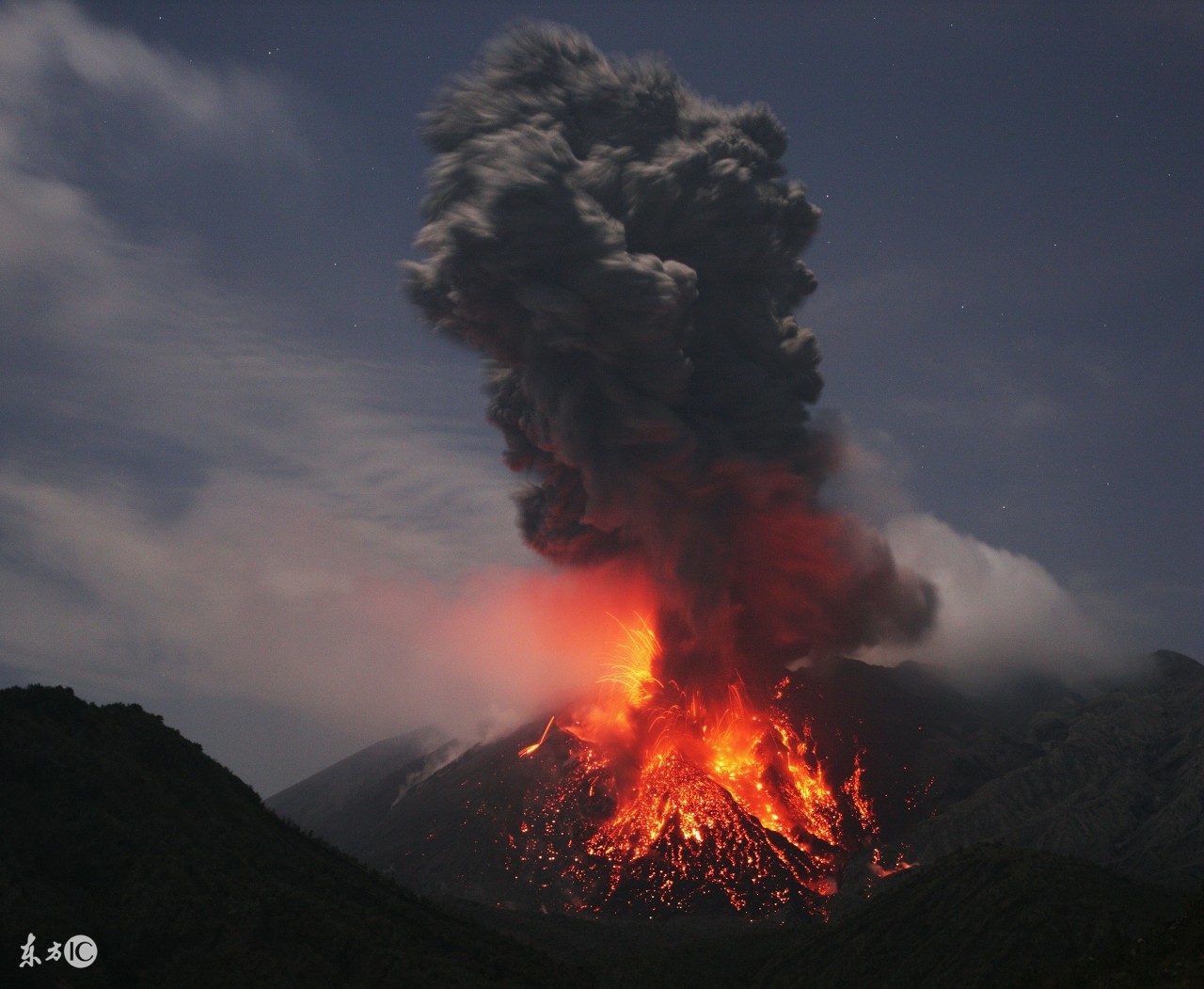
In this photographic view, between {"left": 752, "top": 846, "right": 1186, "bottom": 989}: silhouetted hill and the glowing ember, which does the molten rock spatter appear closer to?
the glowing ember

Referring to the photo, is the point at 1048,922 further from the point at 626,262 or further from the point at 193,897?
the point at 626,262

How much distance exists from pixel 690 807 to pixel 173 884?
52495mm

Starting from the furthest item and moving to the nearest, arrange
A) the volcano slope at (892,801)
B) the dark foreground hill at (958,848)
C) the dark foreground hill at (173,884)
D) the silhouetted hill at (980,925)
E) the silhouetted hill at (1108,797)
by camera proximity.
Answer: the silhouetted hill at (1108,797) → the volcano slope at (892,801) → the dark foreground hill at (958,848) → the silhouetted hill at (980,925) → the dark foreground hill at (173,884)

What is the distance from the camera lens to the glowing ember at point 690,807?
81.9 m

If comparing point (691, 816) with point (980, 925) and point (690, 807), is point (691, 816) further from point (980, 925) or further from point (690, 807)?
point (980, 925)

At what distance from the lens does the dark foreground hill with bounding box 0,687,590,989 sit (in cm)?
3747

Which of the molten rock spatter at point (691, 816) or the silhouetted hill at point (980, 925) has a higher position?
the molten rock spatter at point (691, 816)

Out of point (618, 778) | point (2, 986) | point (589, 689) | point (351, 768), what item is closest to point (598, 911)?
point (618, 778)

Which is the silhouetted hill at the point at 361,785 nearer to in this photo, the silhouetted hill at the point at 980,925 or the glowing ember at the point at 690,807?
the glowing ember at the point at 690,807

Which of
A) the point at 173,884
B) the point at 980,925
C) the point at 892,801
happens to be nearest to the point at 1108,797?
the point at 892,801

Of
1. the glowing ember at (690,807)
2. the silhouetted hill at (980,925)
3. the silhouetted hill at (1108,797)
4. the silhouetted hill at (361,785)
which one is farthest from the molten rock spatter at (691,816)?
the silhouetted hill at (361,785)

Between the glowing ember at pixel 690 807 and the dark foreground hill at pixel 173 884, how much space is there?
98.0 feet

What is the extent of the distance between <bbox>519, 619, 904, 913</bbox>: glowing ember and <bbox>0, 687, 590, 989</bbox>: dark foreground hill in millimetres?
29855

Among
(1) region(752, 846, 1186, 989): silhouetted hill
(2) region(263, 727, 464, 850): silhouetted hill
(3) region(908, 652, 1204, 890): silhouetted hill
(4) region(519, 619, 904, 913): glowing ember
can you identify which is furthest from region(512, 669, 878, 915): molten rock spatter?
(2) region(263, 727, 464, 850): silhouetted hill
